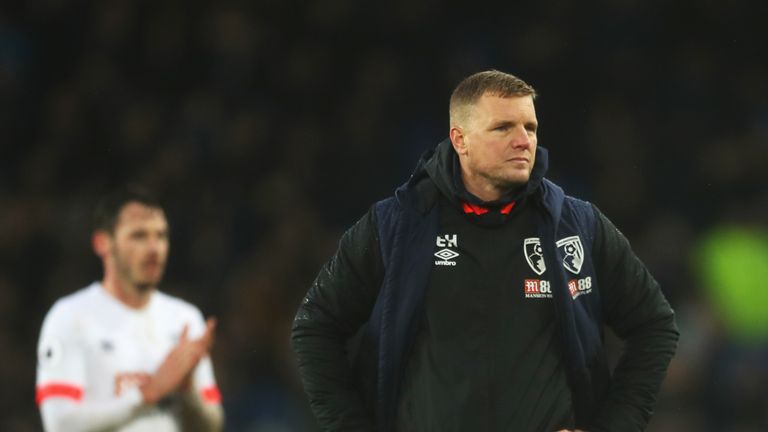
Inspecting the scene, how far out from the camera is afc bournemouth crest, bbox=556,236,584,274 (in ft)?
13.3

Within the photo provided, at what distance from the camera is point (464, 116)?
412 centimetres

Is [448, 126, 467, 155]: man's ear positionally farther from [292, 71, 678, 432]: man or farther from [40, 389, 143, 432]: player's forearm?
[40, 389, 143, 432]: player's forearm

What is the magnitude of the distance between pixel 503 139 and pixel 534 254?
0.37 metres

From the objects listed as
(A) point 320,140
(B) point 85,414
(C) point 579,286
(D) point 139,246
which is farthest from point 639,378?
(A) point 320,140

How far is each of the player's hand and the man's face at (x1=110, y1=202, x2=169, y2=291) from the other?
1.72ft

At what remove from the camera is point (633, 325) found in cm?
420

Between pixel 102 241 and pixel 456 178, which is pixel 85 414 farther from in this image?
pixel 456 178

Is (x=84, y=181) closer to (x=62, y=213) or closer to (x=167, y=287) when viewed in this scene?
(x=62, y=213)

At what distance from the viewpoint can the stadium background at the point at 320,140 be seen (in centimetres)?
911

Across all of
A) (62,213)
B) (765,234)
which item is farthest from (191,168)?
(765,234)

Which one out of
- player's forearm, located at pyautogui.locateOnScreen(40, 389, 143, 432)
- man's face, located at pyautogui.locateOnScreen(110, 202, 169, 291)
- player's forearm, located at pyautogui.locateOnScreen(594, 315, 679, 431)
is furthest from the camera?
man's face, located at pyautogui.locateOnScreen(110, 202, 169, 291)

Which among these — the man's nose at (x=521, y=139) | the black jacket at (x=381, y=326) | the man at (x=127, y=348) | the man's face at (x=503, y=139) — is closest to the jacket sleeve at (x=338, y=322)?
the black jacket at (x=381, y=326)

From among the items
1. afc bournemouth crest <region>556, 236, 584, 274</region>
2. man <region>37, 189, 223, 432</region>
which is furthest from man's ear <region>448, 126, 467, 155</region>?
man <region>37, 189, 223, 432</region>

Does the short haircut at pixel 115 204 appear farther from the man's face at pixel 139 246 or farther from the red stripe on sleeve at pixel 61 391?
the red stripe on sleeve at pixel 61 391
